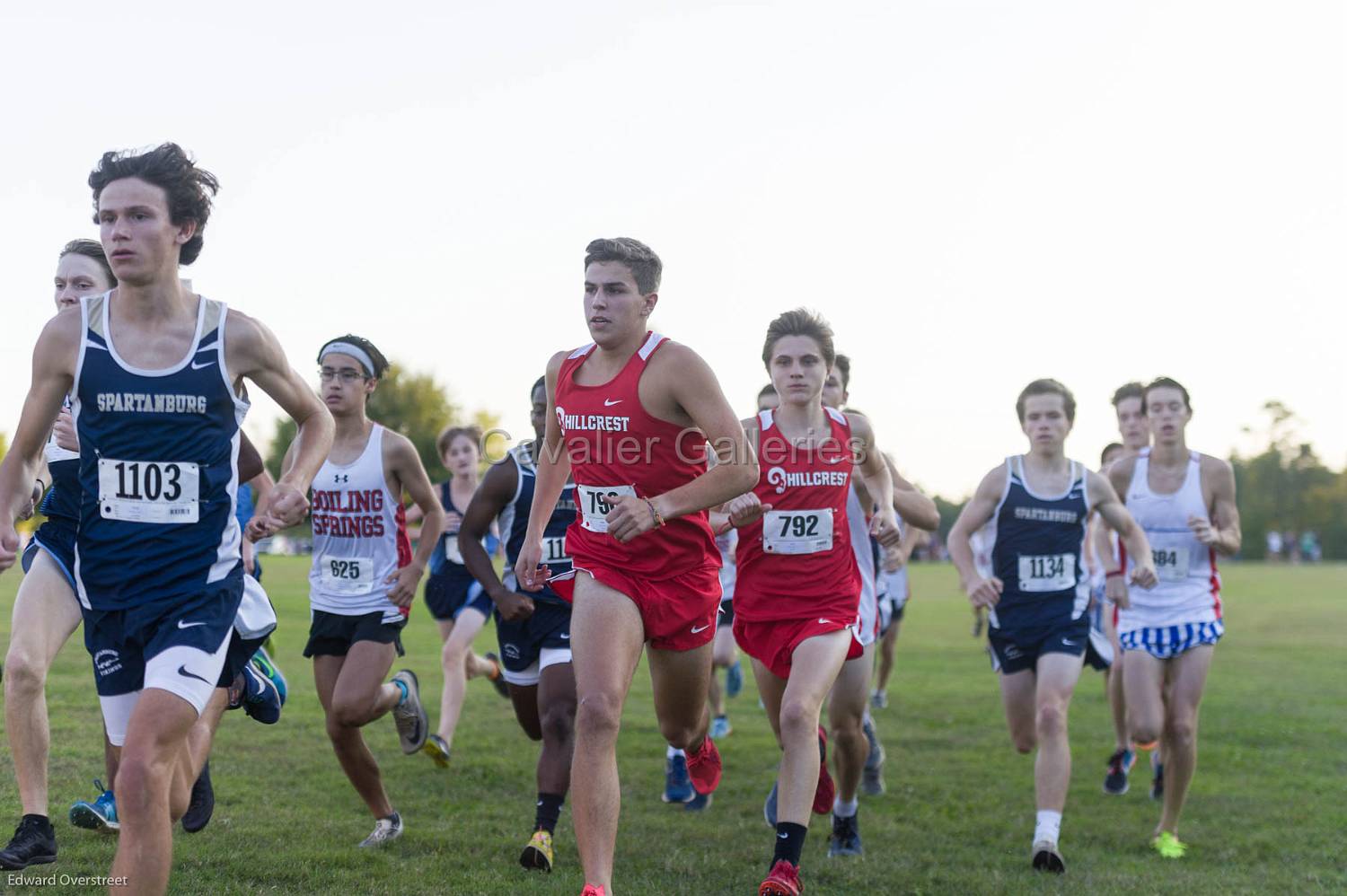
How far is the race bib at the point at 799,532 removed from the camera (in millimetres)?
6520

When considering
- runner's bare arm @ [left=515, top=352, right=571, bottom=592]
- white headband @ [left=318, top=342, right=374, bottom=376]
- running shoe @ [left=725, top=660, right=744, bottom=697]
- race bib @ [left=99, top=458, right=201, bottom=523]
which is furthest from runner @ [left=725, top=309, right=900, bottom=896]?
running shoe @ [left=725, top=660, right=744, bottom=697]

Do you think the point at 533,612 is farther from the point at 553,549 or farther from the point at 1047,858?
the point at 1047,858

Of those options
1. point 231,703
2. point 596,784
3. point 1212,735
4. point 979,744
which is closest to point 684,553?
point 596,784

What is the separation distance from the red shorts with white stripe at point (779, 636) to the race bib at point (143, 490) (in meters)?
3.06

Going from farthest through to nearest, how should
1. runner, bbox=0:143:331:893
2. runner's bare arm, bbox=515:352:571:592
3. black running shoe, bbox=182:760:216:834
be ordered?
black running shoe, bbox=182:760:216:834, runner's bare arm, bbox=515:352:571:592, runner, bbox=0:143:331:893

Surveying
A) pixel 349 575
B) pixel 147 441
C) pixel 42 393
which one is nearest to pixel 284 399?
pixel 147 441

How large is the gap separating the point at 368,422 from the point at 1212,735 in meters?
8.28

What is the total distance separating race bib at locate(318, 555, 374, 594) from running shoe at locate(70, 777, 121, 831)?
59.5 inches

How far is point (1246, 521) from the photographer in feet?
315

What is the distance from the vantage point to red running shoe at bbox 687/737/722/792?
21.2ft

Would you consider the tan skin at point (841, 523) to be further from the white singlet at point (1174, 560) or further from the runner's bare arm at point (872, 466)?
the white singlet at point (1174, 560)

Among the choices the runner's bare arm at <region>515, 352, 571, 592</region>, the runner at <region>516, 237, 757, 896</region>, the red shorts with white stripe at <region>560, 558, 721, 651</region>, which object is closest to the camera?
the runner at <region>516, 237, 757, 896</region>

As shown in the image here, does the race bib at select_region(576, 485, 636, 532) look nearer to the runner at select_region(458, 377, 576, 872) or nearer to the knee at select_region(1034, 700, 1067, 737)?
the runner at select_region(458, 377, 576, 872)

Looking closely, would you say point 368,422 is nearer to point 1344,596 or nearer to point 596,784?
point 596,784
